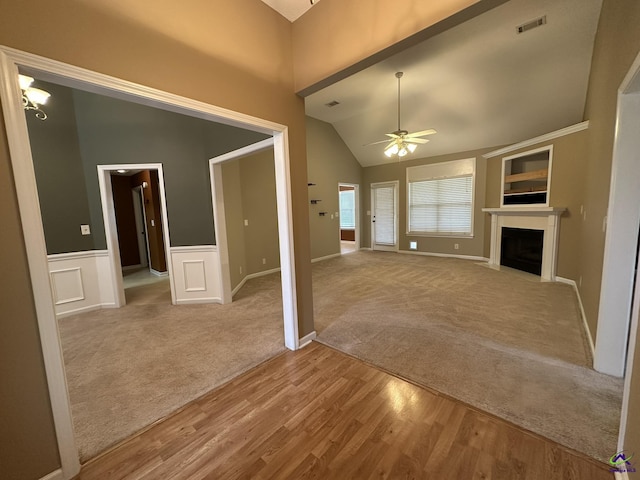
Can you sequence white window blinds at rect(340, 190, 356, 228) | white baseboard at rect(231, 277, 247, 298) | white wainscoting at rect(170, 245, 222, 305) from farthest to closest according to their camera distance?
1. white window blinds at rect(340, 190, 356, 228)
2. white baseboard at rect(231, 277, 247, 298)
3. white wainscoting at rect(170, 245, 222, 305)

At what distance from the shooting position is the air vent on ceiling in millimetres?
2936

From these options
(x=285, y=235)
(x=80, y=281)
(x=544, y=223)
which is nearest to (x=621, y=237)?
(x=285, y=235)

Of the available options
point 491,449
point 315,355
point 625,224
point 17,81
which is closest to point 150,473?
point 315,355

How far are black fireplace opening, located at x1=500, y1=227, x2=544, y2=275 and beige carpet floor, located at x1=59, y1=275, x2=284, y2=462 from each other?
4.79 metres

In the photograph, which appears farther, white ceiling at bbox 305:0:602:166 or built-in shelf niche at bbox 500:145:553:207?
built-in shelf niche at bbox 500:145:553:207

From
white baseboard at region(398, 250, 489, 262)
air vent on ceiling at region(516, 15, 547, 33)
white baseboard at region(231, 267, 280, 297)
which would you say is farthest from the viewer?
white baseboard at region(398, 250, 489, 262)

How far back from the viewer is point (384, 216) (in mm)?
7781

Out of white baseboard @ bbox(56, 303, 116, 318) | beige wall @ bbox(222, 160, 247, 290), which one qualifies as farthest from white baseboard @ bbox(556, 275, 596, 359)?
white baseboard @ bbox(56, 303, 116, 318)

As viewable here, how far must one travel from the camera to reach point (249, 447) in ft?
4.86

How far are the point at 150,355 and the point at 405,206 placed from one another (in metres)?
6.70

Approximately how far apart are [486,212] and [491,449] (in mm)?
5721

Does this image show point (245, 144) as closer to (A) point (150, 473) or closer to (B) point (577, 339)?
(A) point (150, 473)

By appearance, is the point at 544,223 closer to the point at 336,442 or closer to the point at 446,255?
the point at 446,255

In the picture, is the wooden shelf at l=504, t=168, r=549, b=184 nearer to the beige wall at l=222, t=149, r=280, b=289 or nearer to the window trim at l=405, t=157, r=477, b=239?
the window trim at l=405, t=157, r=477, b=239
